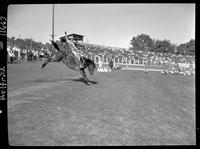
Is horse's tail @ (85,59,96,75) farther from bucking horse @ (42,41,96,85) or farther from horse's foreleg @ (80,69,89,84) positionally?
horse's foreleg @ (80,69,89,84)

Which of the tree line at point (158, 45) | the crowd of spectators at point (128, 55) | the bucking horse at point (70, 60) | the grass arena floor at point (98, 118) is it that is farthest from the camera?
the bucking horse at point (70, 60)

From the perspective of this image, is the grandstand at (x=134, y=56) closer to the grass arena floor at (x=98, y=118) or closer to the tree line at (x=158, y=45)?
the tree line at (x=158, y=45)

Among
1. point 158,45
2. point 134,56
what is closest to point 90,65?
point 134,56

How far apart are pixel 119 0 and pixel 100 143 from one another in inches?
87.1

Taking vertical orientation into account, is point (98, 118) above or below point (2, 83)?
below

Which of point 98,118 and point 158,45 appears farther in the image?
point 158,45

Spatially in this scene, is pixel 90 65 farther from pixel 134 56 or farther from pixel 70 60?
pixel 134 56

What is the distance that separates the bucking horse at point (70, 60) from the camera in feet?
13.3

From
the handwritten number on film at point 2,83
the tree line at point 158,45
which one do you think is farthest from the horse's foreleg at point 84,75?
the handwritten number on film at point 2,83

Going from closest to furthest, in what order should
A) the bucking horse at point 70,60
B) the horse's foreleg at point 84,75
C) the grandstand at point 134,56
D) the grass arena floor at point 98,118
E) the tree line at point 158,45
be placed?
the grass arena floor at point 98,118
the tree line at point 158,45
the grandstand at point 134,56
the bucking horse at point 70,60
the horse's foreleg at point 84,75

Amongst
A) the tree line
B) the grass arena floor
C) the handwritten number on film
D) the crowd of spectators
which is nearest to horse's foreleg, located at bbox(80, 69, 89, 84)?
the crowd of spectators

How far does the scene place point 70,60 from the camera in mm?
4254
